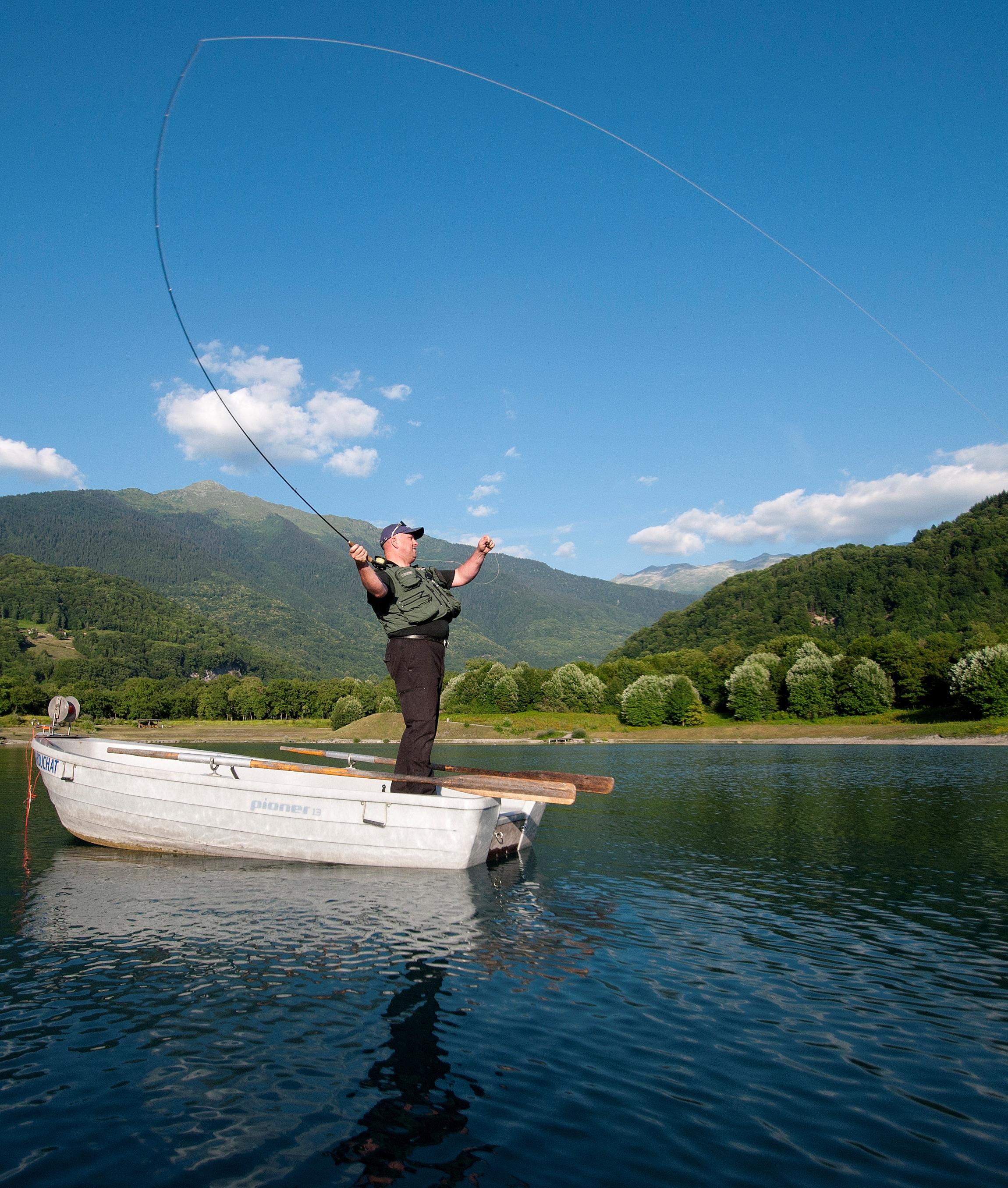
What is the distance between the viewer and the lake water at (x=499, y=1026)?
16.0ft

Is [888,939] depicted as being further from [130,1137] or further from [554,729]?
[554,729]

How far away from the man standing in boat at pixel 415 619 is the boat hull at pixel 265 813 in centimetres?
114

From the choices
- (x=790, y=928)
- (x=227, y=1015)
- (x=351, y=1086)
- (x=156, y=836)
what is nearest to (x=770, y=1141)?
(x=351, y=1086)

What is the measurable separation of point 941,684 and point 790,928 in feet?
394

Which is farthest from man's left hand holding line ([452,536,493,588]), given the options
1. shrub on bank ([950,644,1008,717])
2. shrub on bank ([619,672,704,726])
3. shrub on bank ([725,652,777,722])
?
shrub on bank ([725,652,777,722])

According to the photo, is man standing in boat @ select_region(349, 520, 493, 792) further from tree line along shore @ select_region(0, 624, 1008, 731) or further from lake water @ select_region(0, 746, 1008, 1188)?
tree line along shore @ select_region(0, 624, 1008, 731)

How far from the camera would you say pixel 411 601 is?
1235cm

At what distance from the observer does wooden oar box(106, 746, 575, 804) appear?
43.1 feet

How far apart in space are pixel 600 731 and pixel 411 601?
114703mm

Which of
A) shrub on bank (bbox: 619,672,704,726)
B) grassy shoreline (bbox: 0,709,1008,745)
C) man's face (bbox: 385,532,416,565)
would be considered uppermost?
man's face (bbox: 385,532,416,565)

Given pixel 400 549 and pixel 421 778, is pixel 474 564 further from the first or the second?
pixel 421 778

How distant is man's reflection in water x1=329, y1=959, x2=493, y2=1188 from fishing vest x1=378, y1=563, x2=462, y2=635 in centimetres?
621

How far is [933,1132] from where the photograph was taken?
5227 millimetres

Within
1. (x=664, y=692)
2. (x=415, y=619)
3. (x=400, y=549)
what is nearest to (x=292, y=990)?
(x=415, y=619)
